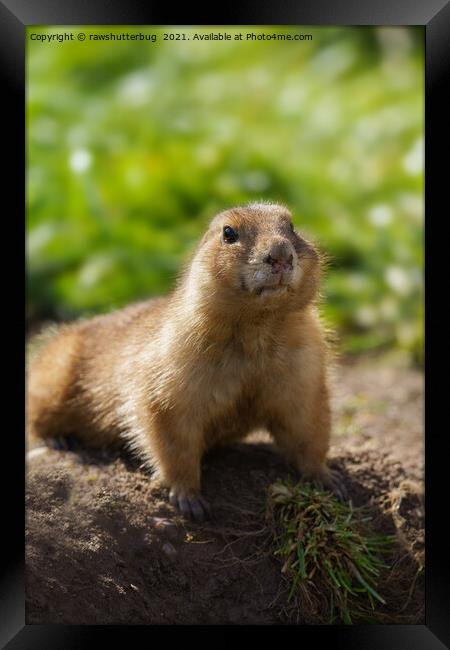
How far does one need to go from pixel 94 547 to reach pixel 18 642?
77cm

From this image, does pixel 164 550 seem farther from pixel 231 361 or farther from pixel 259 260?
pixel 259 260

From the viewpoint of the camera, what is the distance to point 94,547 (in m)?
5.00

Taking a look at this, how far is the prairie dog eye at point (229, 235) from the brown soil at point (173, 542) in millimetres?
1687

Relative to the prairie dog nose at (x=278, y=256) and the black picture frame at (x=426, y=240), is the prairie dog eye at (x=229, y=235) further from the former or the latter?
the black picture frame at (x=426, y=240)

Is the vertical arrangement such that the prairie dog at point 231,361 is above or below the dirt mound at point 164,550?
above

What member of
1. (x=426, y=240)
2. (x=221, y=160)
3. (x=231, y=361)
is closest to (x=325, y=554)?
(x=231, y=361)

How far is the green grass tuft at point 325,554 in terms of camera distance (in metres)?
4.95

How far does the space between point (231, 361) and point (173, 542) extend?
1178 mm

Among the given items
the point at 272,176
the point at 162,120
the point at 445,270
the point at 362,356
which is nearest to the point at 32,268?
the point at 162,120

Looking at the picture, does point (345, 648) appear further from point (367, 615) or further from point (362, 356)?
point (362, 356)

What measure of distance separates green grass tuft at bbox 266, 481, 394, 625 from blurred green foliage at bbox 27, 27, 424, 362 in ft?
14.4

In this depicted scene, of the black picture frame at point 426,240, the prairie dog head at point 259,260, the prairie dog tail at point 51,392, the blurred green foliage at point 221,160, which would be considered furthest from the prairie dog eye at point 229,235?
the blurred green foliage at point 221,160

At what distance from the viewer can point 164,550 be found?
505 cm

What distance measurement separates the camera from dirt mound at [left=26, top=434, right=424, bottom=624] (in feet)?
15.8
